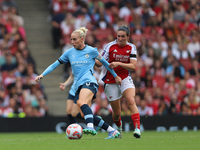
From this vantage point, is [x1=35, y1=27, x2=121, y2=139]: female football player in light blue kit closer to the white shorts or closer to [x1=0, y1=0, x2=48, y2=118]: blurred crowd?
the white shorts

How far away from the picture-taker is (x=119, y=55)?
8969 millimetres

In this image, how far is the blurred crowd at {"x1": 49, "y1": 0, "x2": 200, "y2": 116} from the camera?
14773mm

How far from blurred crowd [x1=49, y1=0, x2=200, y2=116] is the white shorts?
469 centimetres

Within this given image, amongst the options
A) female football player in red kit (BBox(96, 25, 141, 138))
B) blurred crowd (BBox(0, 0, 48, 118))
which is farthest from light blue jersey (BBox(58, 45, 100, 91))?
blurred crowd (BBox(0, 0, 48, 118))

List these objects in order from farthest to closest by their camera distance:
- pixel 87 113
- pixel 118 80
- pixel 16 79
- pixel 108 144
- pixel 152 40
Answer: pixel 152 40, pixel 16 79, pixel 118 80, pixel 87 113, pixel 108 144

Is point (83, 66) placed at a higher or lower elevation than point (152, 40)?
lower

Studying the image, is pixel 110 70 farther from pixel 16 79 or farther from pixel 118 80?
pixel 16 79

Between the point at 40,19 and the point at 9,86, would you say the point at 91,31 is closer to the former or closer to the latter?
the point at 40,19

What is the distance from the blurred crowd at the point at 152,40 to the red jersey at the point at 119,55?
483cm

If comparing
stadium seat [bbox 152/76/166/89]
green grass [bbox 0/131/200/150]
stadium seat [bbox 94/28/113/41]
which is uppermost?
stadium seat [bbox 94/28/113/41]

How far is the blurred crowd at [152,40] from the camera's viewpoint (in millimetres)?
14773

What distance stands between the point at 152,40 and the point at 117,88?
8295 millimetres

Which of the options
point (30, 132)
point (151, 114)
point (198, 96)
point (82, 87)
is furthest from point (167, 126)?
point (82, 87)

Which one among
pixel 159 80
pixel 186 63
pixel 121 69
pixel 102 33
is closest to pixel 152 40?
pixel 186 63
